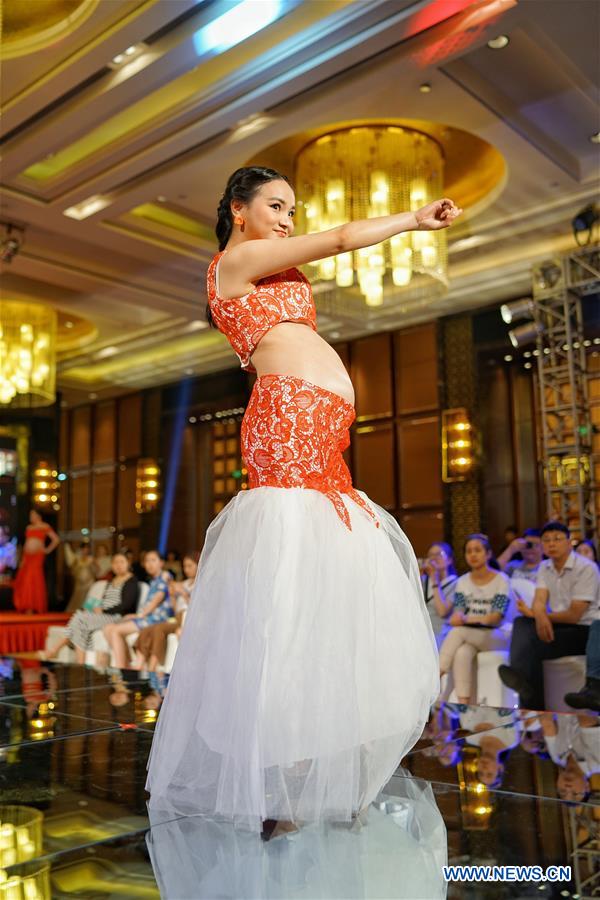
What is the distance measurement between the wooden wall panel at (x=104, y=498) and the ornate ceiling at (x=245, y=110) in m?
5.54

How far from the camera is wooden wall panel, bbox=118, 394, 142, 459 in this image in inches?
524

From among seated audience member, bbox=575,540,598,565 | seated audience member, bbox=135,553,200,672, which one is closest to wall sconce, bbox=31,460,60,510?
seated audience member, bbox=135,553,200,672

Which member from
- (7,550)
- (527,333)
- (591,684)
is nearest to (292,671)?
(591,684)

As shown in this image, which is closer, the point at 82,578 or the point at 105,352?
the point at 105,352

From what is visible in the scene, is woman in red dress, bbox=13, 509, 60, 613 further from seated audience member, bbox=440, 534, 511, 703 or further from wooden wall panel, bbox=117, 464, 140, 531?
seated audience member, bbox=440, 534, 511, 703

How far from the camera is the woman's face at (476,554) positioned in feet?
15.0

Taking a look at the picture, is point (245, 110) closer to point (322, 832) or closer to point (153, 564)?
point (153, 564)

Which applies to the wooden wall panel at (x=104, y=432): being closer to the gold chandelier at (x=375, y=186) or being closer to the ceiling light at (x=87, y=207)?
the ceiling light at (x=87, y=207)

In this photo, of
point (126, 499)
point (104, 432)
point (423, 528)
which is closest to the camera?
point (423, 528)

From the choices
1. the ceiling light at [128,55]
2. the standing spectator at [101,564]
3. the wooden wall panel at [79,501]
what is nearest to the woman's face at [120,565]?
the ceiling light at [128,55]

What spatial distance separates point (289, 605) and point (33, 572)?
33.9 ft

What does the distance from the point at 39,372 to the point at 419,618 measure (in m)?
8.28

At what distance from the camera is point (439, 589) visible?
5.16m

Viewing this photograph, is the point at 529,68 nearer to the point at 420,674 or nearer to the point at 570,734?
the point at 570,734
